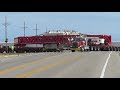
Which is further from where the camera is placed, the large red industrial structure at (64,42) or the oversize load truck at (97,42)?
the oversize load truck at (97,42)

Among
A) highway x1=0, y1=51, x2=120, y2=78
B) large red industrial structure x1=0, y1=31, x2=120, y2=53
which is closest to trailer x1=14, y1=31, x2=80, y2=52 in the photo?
large red industrial structure x1=0, y1=31, x2=120, y2=53

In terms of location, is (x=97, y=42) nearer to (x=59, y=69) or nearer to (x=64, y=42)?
(x=64, y=42)

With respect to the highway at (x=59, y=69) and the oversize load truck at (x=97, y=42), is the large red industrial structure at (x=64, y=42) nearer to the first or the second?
the oversize load truck at (x=97, y=42)

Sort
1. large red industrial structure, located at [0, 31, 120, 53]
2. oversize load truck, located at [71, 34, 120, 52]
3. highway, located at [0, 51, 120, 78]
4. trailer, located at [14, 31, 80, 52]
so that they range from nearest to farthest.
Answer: highway, located at [0, 51, 120, 78] → large red industrial structure, located at [0, 31, 120, 53] → oversize load truck, located at [71, 34, 120, 52] → trailer, located at [14, 31, 80, 52]

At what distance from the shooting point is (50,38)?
112 m

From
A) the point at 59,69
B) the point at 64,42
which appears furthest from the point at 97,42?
the point at 59,69

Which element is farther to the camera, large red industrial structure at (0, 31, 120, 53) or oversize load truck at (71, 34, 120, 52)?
oversize load truck at (71, 34, 120, 52)

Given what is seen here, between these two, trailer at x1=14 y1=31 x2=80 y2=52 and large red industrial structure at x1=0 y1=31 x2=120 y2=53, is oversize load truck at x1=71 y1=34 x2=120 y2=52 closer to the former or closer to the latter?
large red industrial structure at x1=0 y1=31 x2=120 y2=53

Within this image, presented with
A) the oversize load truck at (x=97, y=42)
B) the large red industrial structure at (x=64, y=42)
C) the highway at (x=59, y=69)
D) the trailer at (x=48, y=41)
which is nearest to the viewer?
the highway at (x=59, y=69)

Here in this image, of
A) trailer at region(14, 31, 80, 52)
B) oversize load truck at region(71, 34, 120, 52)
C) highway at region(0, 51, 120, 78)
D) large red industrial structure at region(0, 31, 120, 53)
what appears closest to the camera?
highway at region(0, 51, 120, 78)

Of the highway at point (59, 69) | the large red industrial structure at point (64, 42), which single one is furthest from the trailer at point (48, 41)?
the highway at point (59, 69)
